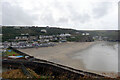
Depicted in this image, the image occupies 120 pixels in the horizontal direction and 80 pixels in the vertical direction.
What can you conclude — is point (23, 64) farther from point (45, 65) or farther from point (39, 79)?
point (39, 79)

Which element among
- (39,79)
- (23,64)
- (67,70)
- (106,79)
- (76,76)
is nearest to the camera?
(39,79)

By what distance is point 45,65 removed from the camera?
9.77m

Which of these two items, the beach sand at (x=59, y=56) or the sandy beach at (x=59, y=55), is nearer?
the beach sand at (x=59, y=56)

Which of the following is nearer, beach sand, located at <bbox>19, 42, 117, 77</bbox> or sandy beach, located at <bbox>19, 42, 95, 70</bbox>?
beach sand, located at <bbox>19, 42, 117, 77</bbox>

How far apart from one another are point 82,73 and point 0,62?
847 cm

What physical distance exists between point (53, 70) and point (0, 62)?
233 inches

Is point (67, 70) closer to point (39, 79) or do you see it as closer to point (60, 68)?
point (60, 68)

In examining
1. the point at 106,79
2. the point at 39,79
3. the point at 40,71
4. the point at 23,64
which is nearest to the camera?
the point at 39,79

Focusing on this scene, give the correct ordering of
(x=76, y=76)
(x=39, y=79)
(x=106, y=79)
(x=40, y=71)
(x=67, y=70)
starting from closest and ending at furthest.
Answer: (x=39, y=79) < (x=106, y=79) < (x=76, y=76) < (x=67, y=70) < (x=40, y=71)

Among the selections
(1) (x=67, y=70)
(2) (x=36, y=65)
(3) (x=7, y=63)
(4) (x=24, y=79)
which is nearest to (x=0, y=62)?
(3) (x=7, y=63)

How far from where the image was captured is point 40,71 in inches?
369

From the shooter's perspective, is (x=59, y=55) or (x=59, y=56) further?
(x=59, y=55)

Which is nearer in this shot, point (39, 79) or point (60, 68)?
point (39, 79)

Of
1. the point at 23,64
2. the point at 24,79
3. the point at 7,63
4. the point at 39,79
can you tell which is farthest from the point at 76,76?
the point at 7,63
